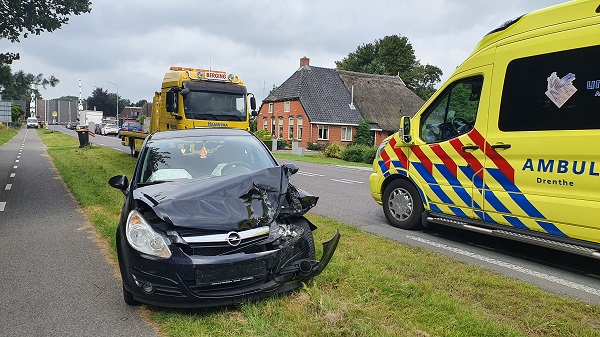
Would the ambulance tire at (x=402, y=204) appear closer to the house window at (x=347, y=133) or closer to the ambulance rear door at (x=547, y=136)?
the ambulance rear door at (x=547, y=136)

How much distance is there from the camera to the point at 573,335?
330cm

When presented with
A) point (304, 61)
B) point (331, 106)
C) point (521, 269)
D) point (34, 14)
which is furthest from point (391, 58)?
point (521, 269)

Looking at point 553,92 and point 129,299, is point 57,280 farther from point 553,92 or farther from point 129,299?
point 553,92

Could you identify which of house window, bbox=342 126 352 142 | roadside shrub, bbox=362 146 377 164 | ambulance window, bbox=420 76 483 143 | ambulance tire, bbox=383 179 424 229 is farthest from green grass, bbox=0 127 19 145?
ambulance window, bbox=420 76 483 143

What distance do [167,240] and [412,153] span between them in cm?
423

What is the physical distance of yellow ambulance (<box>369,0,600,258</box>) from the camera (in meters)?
4.50

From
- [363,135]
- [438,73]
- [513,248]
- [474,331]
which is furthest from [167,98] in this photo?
[438,73]

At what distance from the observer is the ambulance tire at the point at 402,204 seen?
6684 millimetres

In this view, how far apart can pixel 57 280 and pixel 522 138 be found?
528cm

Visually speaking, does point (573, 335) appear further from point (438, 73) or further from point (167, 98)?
point (438, 73)

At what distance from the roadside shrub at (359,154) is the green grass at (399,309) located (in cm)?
2164

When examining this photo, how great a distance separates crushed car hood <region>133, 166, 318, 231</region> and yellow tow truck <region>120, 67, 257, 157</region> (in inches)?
344

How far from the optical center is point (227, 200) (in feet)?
12.8

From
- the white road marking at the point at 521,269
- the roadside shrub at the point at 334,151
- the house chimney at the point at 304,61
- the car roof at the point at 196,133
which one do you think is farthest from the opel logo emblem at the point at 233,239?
the house chimney at the point at 304,61
